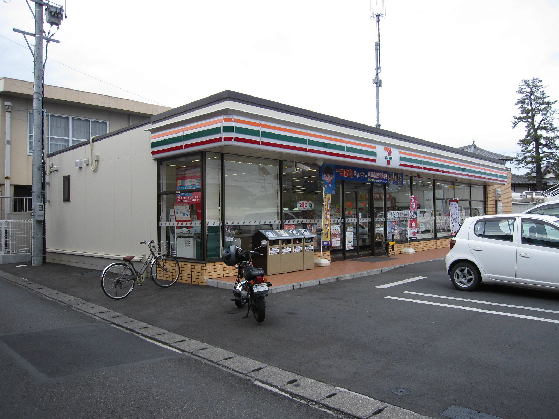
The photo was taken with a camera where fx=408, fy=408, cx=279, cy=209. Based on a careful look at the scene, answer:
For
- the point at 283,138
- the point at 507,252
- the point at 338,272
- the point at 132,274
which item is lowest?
the point at 338,272

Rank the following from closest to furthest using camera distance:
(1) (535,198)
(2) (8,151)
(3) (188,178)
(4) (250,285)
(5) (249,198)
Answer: (4) (250,285) < (3) (188,178) < (5) (249,198) < (2) (8,151) < (1) (535,198)

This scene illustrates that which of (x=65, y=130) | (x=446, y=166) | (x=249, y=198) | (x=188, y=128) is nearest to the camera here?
(x=188, y=128)

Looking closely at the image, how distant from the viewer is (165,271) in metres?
10.3

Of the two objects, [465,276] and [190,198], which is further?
[190,198]

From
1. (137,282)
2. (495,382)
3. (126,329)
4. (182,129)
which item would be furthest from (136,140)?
(495,382)

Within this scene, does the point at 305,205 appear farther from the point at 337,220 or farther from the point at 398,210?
the point at 398,210

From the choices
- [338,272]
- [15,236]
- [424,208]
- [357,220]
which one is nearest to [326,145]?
[338,272]

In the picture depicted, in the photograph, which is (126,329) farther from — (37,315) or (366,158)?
(366,158)

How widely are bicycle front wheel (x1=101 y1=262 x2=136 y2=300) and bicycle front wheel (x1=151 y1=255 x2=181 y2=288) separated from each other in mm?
936

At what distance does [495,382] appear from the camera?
4148 mm

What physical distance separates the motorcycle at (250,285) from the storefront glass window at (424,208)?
37.9ft

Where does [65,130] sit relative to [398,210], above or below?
above

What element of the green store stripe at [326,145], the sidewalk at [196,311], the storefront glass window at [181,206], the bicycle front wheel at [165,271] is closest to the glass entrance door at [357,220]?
the sidewalk at [196,311]

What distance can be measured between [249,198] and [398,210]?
24.5 ft
